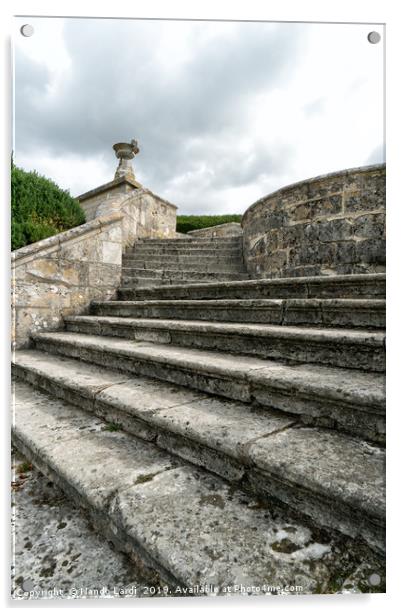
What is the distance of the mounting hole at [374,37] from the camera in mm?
1392

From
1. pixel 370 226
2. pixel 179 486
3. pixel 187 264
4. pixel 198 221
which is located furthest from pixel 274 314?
pixel 198 221

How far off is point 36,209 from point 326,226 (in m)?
3.83

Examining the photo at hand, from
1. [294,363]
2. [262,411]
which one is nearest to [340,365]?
[294,363]

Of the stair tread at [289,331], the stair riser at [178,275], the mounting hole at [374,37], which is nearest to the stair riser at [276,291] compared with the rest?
the stair tread at [289,331]

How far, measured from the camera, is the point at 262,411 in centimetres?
158

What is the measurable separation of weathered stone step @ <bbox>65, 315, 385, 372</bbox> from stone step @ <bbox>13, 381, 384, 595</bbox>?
0.61 m

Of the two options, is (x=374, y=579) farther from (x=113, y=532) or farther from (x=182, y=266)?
(x=182, y=266)

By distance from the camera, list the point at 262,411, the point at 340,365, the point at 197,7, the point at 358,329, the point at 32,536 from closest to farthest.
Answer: the point at 32,536
the point at 197,7
the point at 262,411
the point at 340,365
the point at 358,329

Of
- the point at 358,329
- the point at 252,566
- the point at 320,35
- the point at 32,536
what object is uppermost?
the point at 320,35

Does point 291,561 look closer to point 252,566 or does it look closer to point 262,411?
point 252,566

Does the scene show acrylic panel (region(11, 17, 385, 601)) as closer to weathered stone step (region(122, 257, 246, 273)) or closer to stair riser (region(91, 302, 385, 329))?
stair riser (region(91, 302, 385, 329))

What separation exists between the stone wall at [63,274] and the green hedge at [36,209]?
1.07 ft

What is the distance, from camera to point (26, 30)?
1.54m
